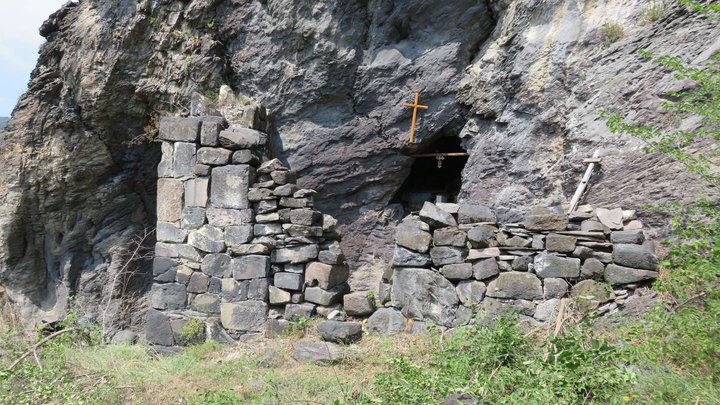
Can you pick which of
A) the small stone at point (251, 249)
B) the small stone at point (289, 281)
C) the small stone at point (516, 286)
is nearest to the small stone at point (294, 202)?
the small stone at point (251, 249)

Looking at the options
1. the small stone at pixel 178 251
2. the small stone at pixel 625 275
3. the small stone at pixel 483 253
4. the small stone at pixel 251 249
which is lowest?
the small stone at pixel 178 251

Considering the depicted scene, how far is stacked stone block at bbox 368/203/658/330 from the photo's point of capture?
5.08m

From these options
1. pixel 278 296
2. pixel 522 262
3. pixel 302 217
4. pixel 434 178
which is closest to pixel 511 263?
pixel 522 262

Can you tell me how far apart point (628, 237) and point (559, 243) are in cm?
65

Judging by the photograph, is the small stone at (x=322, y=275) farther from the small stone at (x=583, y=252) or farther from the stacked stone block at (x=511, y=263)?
the small stone at (x=583, y=252)

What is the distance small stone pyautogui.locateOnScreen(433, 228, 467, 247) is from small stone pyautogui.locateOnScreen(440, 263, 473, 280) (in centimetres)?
23

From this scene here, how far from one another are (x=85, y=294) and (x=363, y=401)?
25.6ft

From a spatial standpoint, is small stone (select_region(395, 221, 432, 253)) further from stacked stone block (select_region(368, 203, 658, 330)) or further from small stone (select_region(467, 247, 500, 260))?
small stone (select_region(467, 247, 500, 260))

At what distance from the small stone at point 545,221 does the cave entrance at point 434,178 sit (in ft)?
14.9

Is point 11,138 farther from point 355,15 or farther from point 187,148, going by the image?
point 355,15

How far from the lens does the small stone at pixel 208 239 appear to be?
6.43 meters

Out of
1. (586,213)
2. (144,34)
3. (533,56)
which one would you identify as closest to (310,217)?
(586,213)

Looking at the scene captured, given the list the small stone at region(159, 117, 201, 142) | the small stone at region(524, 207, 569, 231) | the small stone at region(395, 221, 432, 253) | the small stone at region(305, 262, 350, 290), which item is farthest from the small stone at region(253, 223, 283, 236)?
the small stone at region(524, 207, 569, 231)

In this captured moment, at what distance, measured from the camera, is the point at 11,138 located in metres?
9.45
